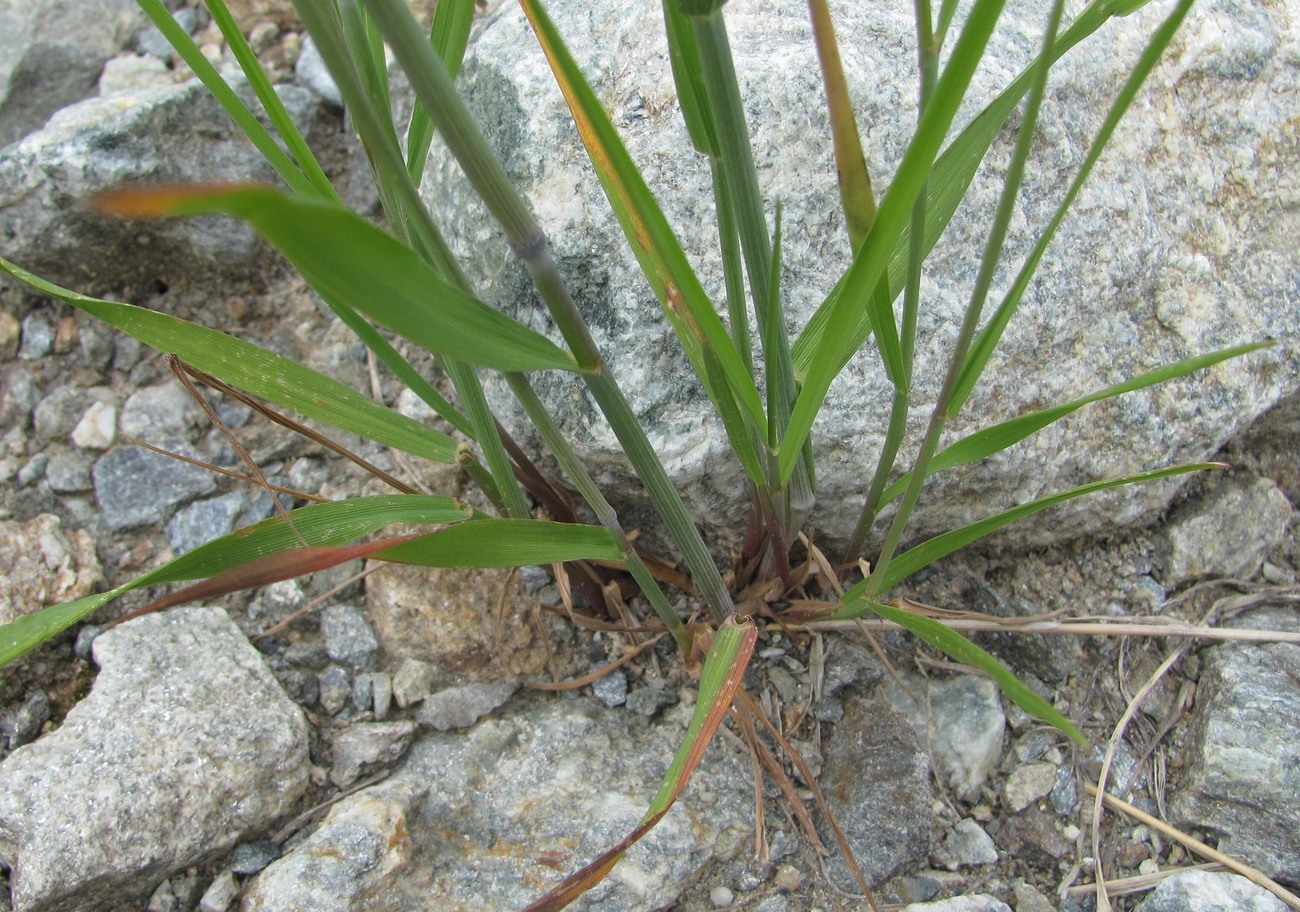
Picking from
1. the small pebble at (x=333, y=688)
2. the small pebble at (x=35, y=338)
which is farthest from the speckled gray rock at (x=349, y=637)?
the small pebble at (x=35, y=338)

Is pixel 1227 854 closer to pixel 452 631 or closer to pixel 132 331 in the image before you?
pixel 452 631

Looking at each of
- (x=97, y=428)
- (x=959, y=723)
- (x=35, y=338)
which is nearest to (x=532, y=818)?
(x=959, y=723)

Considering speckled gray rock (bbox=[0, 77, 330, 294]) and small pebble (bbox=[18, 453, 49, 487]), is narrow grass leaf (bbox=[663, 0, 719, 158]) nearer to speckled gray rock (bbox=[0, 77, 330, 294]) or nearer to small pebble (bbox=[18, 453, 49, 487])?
speckled gray rock (bbox=[0, 77, 330, 294])

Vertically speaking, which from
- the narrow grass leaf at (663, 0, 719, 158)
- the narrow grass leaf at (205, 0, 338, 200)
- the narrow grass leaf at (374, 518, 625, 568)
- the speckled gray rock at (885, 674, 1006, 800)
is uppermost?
the narrow grass leaf at (205, 0, 338, 200)

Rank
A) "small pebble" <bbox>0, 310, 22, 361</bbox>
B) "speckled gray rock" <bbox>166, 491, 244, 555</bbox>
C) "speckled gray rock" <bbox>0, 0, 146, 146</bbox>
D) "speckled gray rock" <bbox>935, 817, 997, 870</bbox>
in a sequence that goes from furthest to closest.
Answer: "speckled gray rock" <bbox>0, 0, 146, 146</bbox>, "small pebble" <bbox>0, 310, 22, 361</bbox>, "speckled gray rock" <bbox>166, 491, 244, 555</bbox>, "speckled gray rock" <bbox>935, 817, 997, 870</bbox>

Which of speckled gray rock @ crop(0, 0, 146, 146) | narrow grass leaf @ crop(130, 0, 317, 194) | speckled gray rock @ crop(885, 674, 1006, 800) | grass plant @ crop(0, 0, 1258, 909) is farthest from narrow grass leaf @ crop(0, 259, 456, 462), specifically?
speckled gray rock @ crop(0, 0, 146, 146)

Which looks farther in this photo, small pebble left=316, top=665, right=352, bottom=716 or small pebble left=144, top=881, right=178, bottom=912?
small pebble left=316, top=665, right=352, bottom=716

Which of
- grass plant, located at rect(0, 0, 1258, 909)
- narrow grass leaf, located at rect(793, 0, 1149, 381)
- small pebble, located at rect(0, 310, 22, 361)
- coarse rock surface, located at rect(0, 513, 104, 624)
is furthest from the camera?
small pebble, located at rect(0, 310, 22, 361)

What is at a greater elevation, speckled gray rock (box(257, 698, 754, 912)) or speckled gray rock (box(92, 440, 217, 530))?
speckled gray rock (box(92, 440, 217, 530))
